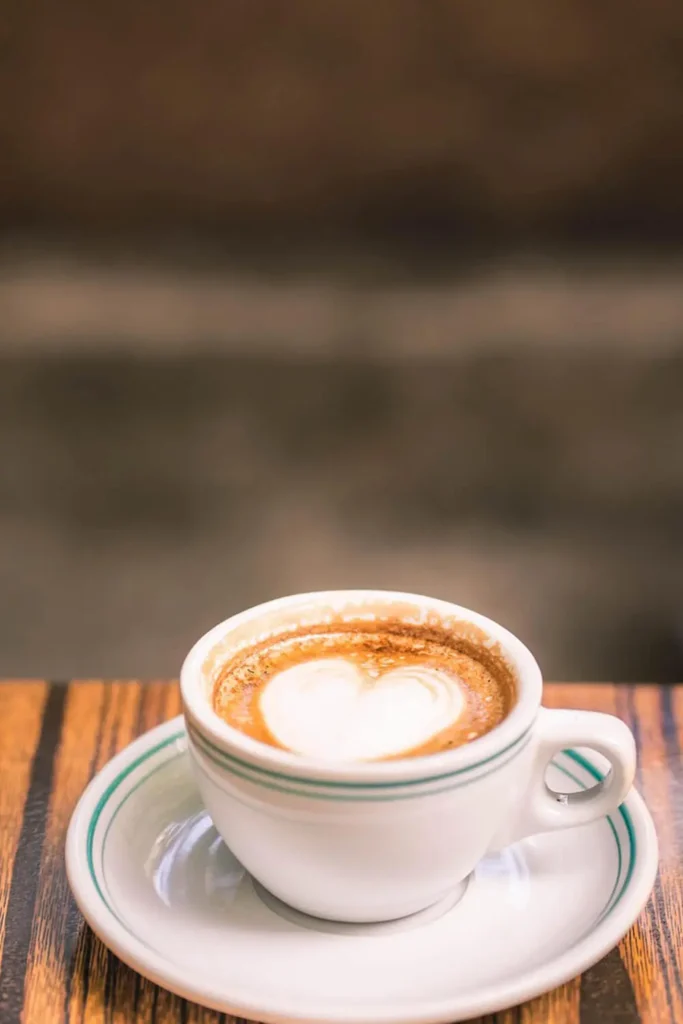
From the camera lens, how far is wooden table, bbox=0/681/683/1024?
1.35 ft

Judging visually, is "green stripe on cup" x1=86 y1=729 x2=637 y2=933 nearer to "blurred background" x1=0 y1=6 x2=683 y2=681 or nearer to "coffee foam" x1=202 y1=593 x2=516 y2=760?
"coffee foam" x1=202 y1=593 x2=516 y2=760

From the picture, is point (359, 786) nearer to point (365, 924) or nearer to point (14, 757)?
point (365, 924)

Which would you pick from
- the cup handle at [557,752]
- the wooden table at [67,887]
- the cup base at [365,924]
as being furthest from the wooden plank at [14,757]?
the cup handle at [557,752]

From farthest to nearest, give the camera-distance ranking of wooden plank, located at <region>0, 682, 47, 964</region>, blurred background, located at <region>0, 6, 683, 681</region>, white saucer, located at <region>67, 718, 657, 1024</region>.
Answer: blurred background, located at <region>0, 6, 683, 681</region>
wooden plank, located at <region>0, 682, 47, 964</region>
white saucer, located at <region>67, 718, 657, 1024</region>

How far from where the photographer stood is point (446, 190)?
4.07ft

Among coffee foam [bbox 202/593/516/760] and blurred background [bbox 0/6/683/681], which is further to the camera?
blurred background [bbox 0/6/683/681]

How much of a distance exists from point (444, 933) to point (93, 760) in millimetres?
237

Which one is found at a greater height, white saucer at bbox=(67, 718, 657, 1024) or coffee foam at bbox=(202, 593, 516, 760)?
coffee foam at bbox=(202, 593, 516, 760)

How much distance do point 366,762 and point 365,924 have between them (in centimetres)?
7

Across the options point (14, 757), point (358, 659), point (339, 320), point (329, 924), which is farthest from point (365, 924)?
point (339, 320)

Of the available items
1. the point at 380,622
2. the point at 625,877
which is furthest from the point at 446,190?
the point at 625,877

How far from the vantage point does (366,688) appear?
1.61ft

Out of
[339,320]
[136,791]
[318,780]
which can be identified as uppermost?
[318,780]

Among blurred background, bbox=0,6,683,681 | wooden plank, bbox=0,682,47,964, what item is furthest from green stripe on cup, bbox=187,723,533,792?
blurred background, bbox=0,6,683,681
